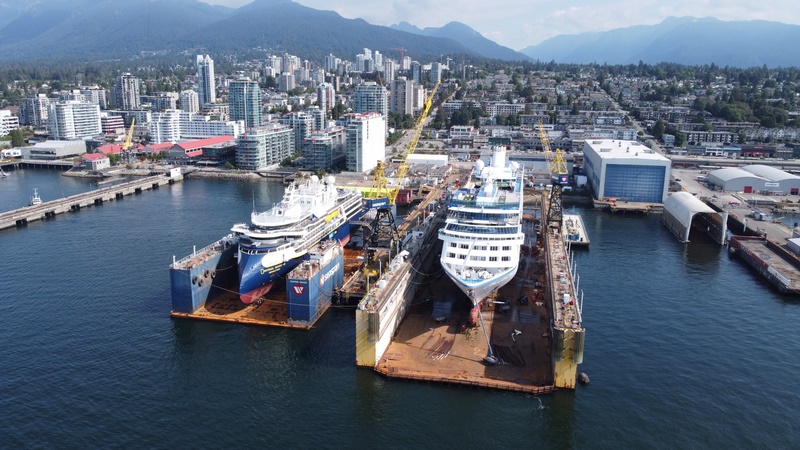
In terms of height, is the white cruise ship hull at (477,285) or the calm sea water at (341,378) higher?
the white cruise ship hull at (477,285)

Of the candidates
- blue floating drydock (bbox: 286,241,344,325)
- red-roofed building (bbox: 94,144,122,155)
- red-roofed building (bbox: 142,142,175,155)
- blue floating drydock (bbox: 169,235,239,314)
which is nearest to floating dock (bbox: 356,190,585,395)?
blue floating drydock (bbox: 286,241,344,325)

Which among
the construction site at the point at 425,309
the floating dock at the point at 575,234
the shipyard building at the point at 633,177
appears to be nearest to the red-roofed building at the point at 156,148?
the construction site at the point at 425,309

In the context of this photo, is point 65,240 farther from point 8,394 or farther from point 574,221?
point 574,221

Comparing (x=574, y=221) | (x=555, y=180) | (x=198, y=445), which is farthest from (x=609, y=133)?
(x=198, y=445)

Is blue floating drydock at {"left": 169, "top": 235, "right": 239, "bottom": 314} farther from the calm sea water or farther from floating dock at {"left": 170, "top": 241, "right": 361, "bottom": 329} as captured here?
the calm sea water

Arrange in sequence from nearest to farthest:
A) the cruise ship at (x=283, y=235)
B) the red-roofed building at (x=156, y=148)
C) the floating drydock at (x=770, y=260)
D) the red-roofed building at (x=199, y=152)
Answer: the cruise ship at (x=283, y=235)
the floating drydock at (x=770, y=260)
the red-roofed building at (x=199, y=152)
the red-roofed building at (x=156, y=148)

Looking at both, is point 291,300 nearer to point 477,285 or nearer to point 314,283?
point 314,283

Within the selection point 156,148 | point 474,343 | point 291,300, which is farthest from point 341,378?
point 156,148

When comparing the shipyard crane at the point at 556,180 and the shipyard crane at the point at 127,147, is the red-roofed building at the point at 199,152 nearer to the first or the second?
the shipyard crane at the point at 127,147
